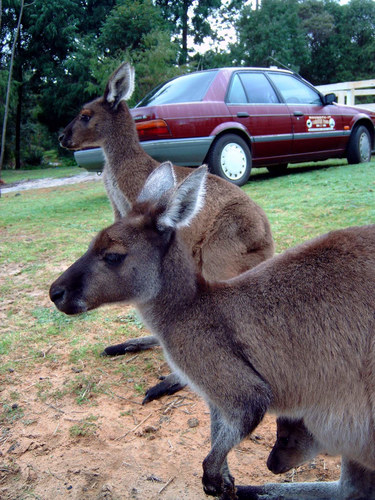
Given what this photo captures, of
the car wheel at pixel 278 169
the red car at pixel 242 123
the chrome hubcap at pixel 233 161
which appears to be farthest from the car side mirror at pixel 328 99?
the chrome hubcap at pixel 233 161

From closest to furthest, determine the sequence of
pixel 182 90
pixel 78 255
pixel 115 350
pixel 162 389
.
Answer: pixel 162 389, pixel 115 350, pixel 78 255, pixel 182 90

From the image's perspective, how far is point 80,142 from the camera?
5.02 m

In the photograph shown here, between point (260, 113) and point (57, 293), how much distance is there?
700 cm

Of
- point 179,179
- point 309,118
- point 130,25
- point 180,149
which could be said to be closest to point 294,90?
point 309,118

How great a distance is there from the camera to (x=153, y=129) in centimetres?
720

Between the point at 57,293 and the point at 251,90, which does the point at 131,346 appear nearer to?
the point at 57,293

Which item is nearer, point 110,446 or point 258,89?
point 110,446

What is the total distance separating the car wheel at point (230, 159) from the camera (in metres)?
7.83

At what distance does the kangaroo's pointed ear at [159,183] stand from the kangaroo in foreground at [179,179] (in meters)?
0.70

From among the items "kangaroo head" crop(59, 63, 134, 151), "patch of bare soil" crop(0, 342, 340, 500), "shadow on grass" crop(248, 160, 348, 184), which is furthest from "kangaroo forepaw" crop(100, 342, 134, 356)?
"shadow on grass" crop(248, 160, 348, 184)

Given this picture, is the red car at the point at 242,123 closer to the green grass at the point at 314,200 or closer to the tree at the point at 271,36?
the green grass at the point at 314,200

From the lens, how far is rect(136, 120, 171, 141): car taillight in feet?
23.6

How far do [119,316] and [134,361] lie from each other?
0.75 meters

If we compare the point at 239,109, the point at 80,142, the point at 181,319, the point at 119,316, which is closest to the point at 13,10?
the point at 239,109
